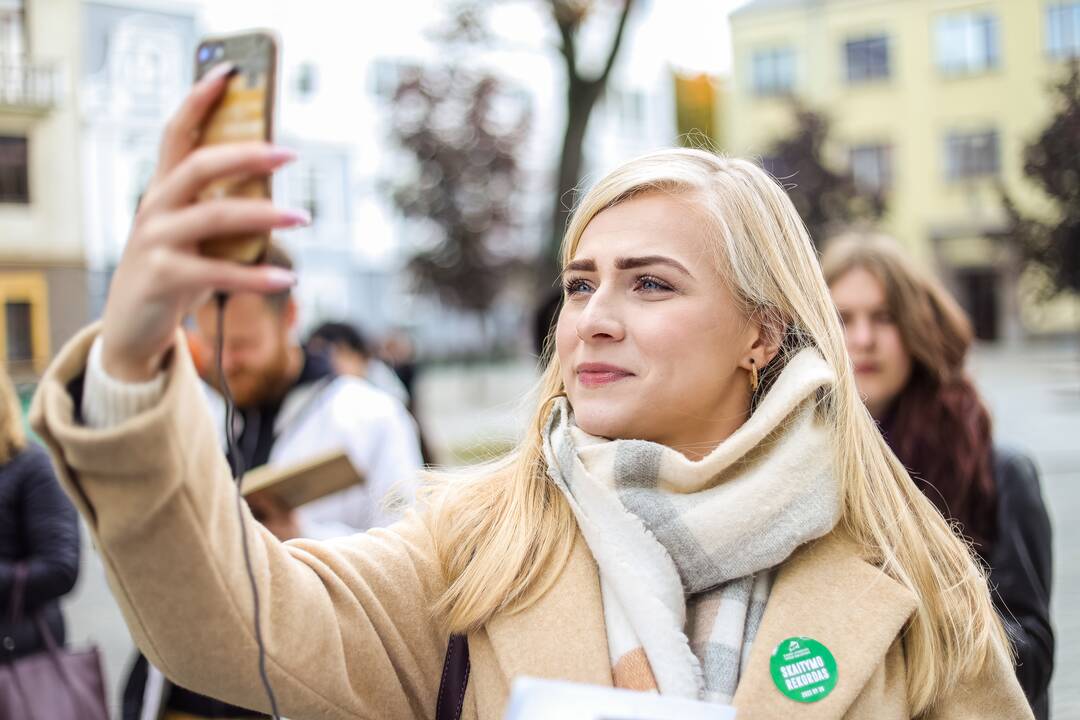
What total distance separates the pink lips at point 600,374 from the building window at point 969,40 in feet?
18.1

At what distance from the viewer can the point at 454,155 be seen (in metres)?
20.5

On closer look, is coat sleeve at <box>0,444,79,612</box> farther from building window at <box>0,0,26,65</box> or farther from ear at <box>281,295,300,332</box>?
building window at <box>0,0,26,65</box>

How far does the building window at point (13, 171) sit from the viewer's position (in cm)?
613

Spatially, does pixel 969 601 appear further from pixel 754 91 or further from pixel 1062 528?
pixel 754 91

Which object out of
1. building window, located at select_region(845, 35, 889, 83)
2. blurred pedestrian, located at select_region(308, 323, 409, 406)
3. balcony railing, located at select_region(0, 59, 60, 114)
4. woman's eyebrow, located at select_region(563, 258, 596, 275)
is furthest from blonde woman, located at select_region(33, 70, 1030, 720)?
building window, located at select_region(845, 35, 889, 83)

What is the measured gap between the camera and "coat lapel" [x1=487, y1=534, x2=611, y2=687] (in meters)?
1.65

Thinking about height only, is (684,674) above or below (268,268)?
below

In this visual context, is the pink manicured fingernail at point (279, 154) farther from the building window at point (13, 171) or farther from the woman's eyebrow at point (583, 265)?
the building window at point (13, 171)

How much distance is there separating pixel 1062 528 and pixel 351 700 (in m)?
6.25

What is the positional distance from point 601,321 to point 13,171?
18.7 feet

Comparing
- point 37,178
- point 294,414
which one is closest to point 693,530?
point 294,414

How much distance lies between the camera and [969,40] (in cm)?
786

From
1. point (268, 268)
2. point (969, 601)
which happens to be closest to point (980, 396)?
point (969, 601)

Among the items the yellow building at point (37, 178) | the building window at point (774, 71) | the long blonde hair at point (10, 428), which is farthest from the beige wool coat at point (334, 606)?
the building window at point (774, 71)
